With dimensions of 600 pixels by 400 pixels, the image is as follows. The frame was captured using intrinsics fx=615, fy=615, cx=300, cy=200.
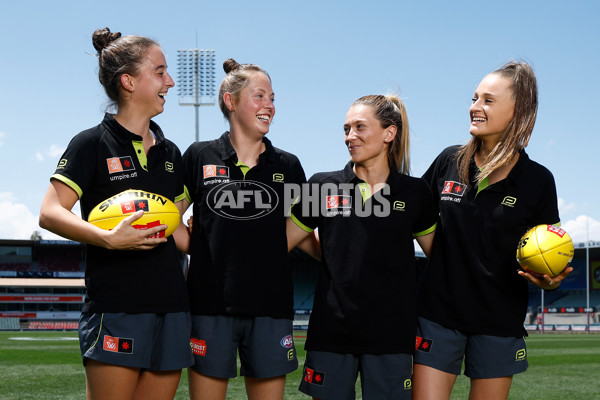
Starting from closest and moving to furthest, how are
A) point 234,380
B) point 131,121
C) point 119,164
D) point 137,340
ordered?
point 137,340 < point 119,164 < point 131,121 < point 234,380

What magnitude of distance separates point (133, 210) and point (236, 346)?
1.09 meters

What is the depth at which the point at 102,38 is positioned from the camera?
338 centimetres

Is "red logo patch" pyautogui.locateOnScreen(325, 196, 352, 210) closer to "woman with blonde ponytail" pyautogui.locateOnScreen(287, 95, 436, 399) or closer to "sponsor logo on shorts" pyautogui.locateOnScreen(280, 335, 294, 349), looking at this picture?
"woman with blonde ponytail" pyautogui.locateOnScreen(287, 95, 436, 399)

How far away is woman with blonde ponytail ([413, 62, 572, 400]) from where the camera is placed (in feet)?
11.8

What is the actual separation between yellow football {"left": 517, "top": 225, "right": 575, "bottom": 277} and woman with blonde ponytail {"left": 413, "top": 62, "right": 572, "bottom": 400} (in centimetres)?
7

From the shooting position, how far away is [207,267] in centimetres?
361

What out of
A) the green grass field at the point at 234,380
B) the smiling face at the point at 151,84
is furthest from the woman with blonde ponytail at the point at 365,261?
the green grass field at the point at 234,380

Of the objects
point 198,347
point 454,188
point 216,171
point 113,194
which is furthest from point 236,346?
point 454,188

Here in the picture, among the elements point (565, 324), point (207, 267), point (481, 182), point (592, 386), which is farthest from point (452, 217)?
point (565, 324)

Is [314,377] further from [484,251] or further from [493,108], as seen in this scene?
[493,108]

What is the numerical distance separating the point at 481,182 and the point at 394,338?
1077mm

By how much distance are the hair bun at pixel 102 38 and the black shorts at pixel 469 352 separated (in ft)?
7.98

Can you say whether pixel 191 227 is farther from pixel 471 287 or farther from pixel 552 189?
pixel 552 189

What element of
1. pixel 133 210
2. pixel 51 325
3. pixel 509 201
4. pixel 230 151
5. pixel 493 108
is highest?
pixel 493 108
